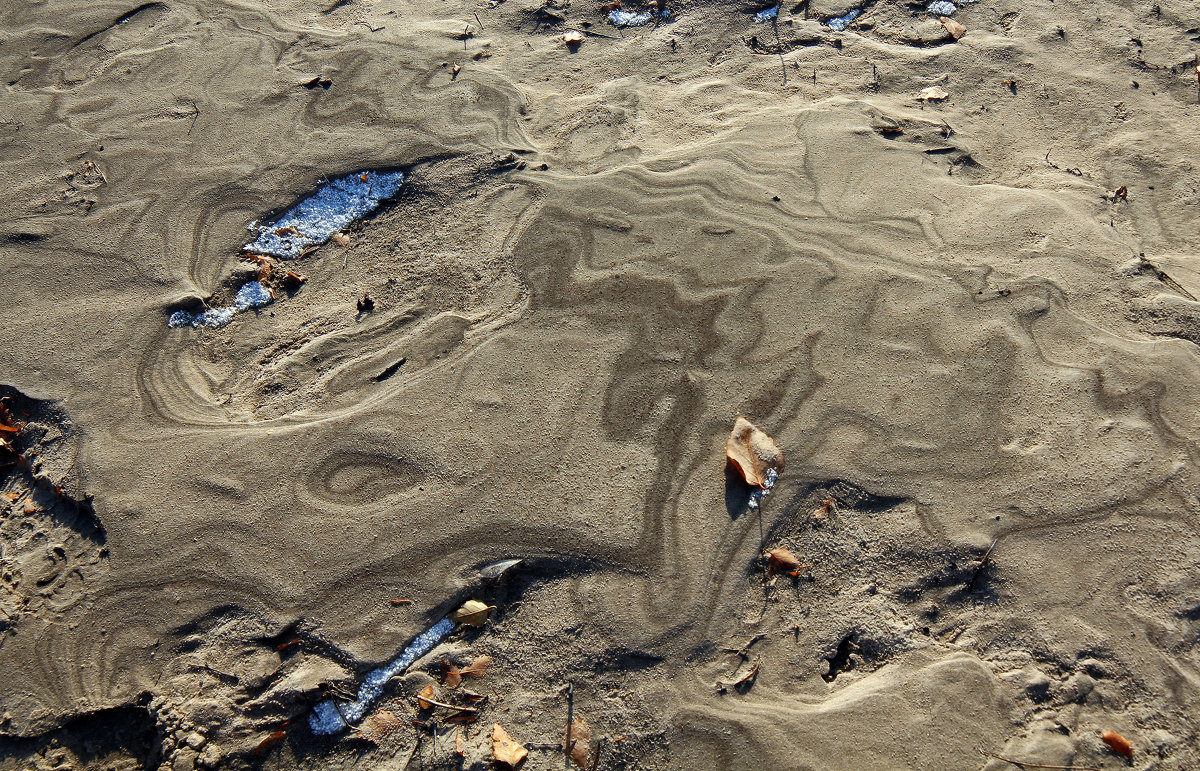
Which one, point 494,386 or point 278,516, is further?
point 494,386

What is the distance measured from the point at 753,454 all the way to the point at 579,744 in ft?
4.64

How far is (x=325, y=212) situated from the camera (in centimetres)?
460

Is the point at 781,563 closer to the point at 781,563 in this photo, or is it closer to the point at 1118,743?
the point at 781,563

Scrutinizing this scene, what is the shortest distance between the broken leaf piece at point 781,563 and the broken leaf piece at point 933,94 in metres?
3.39

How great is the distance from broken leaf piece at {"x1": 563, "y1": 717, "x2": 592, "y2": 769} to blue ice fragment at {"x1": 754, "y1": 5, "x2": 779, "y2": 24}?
5.08 metres

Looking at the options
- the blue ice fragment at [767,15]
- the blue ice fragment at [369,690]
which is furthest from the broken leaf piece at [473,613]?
the blue ice fragment at [767,15]

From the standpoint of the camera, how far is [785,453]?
3268 mm

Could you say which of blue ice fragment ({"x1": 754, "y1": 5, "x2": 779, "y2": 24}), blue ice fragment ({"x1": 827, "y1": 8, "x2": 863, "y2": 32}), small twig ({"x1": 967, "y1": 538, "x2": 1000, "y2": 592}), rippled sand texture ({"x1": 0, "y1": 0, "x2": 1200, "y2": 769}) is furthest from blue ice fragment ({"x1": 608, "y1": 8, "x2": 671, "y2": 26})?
small twig ({"x1": 967, "y1": 538, "x2": 1000, "y2": 592})

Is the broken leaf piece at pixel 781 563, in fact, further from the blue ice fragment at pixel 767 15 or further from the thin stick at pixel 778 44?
the blue ice fragment at pixel 767 15

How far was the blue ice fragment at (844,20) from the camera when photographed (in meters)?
5.35

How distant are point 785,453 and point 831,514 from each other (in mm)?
334

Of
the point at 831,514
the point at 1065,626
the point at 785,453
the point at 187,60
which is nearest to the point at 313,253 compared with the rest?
the point at 187,60

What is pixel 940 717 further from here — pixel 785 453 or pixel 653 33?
pixel 653 33

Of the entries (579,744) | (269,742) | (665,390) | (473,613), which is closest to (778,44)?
(665,390)
